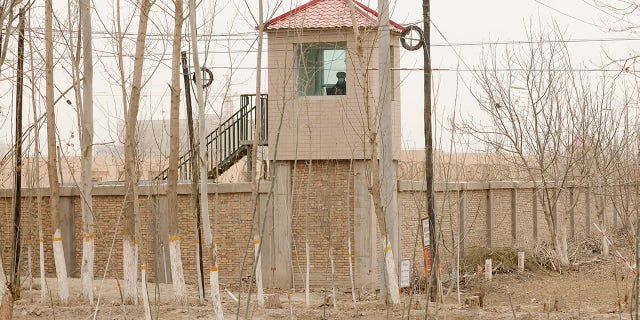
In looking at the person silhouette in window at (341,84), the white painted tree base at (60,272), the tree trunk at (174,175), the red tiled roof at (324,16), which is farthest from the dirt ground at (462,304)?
the red tiled roof at (324,16)

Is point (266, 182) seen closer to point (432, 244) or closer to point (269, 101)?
point (269, 101)

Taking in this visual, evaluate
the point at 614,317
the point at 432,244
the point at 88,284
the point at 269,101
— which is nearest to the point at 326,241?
the point at 269,101

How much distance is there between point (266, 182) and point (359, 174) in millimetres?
2199

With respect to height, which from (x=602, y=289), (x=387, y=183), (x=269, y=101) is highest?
(x=269, y=101)

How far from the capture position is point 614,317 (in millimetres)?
14281

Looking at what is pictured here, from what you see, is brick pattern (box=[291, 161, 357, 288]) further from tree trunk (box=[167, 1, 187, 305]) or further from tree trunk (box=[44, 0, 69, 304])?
tree trunk (box=[44, 0, 69, 304])

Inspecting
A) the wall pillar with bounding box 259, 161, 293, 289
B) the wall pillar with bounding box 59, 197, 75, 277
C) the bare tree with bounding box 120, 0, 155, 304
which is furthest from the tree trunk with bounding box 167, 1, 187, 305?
the wall pillar with bounding box 59, 197, 75, 277

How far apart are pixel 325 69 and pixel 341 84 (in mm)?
512

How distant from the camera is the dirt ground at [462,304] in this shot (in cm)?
1506

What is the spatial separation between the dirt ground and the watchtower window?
4.73m

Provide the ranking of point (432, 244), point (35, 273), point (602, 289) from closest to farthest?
point (432, 244), point (602, 289), point (35, 273)

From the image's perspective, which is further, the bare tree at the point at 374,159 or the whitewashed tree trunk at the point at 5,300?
the bare tree at the point at 374,159

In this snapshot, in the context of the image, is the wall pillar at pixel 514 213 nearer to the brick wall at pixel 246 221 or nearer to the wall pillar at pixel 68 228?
the brick wall at pixel 246 221

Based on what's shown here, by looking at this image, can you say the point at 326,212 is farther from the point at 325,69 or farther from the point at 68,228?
the point at 68,228
